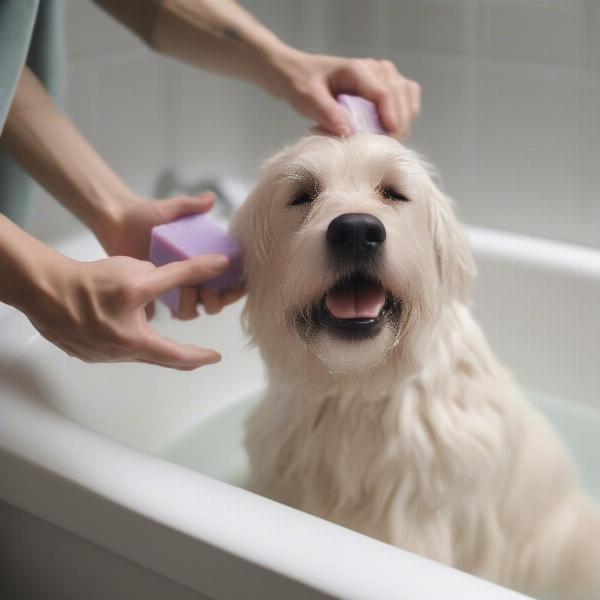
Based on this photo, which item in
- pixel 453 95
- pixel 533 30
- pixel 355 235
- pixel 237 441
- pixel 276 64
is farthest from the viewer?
pixel 453 95

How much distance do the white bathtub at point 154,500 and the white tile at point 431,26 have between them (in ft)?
1.53

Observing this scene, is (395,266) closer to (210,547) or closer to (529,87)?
(210,547)

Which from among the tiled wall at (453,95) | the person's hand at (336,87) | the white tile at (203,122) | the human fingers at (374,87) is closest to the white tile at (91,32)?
the tiled wall at (453,95)

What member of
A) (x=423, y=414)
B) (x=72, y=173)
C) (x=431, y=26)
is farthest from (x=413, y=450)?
(x=431, y=26)

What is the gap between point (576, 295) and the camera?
1287 millimetres

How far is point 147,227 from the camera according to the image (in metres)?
0.95

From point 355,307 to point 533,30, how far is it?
3.10 feet

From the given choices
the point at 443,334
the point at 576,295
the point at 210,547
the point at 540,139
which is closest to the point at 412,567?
the point at 210,547

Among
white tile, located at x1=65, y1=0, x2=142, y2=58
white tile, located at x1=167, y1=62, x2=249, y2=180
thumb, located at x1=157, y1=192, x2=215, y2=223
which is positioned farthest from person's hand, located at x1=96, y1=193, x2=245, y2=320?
white tile, located at x1=167, y1=62, x2=249, y2=180

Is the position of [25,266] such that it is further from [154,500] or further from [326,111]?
[326,111]

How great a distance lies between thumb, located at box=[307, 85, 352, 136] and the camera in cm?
91

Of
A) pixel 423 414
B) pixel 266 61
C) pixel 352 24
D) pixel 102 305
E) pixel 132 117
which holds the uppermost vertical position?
pixel 352 24

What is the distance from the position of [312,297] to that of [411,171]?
0.18 meters

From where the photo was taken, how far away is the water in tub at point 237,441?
4.00 ft
